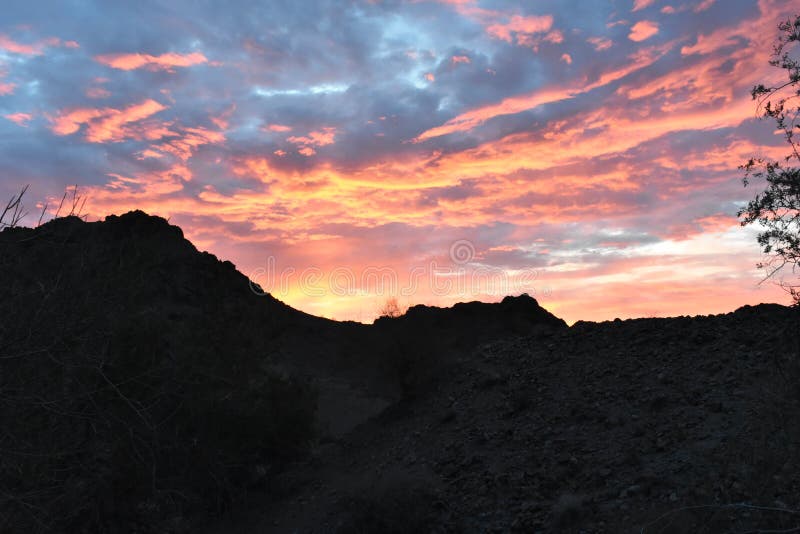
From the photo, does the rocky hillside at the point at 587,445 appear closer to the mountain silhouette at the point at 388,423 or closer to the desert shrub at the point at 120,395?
the mountain silhouette at the point at 388,423

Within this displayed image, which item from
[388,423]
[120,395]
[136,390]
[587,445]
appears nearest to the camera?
[120,395]

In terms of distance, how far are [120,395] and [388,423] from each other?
17263 millimetres

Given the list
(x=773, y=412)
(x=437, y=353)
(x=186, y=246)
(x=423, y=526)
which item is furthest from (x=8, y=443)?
(x=186, y=246)

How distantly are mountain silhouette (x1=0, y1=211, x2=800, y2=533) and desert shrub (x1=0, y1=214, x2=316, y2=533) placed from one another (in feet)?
0.16

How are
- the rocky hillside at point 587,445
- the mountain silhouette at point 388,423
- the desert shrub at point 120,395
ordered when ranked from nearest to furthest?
the desert shrub at point 120,395, the mountain silhouette at point 388,423, the rocky hillside at point 587,445

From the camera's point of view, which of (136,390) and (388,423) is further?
(388,423)

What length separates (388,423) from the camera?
66.3 ft

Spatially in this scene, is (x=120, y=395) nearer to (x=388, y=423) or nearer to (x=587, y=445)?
(x=587, y=445)

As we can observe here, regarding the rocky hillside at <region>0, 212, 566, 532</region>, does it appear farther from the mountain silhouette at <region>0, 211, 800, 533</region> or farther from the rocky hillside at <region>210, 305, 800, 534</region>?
the rocky hillside at <region>210, 305, 800, 534</region>

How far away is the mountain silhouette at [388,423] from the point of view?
18.7ft

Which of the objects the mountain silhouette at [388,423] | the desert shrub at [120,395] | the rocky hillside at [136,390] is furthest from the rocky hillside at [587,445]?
the desert shrub at [120,395]

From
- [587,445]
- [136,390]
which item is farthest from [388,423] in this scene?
[136,390]

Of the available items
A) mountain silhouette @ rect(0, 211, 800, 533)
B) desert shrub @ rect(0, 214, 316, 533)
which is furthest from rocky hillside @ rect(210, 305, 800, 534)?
desert shrub @ rect(0, 214, 316, 533)

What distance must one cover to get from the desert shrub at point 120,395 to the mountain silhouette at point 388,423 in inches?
2.0
